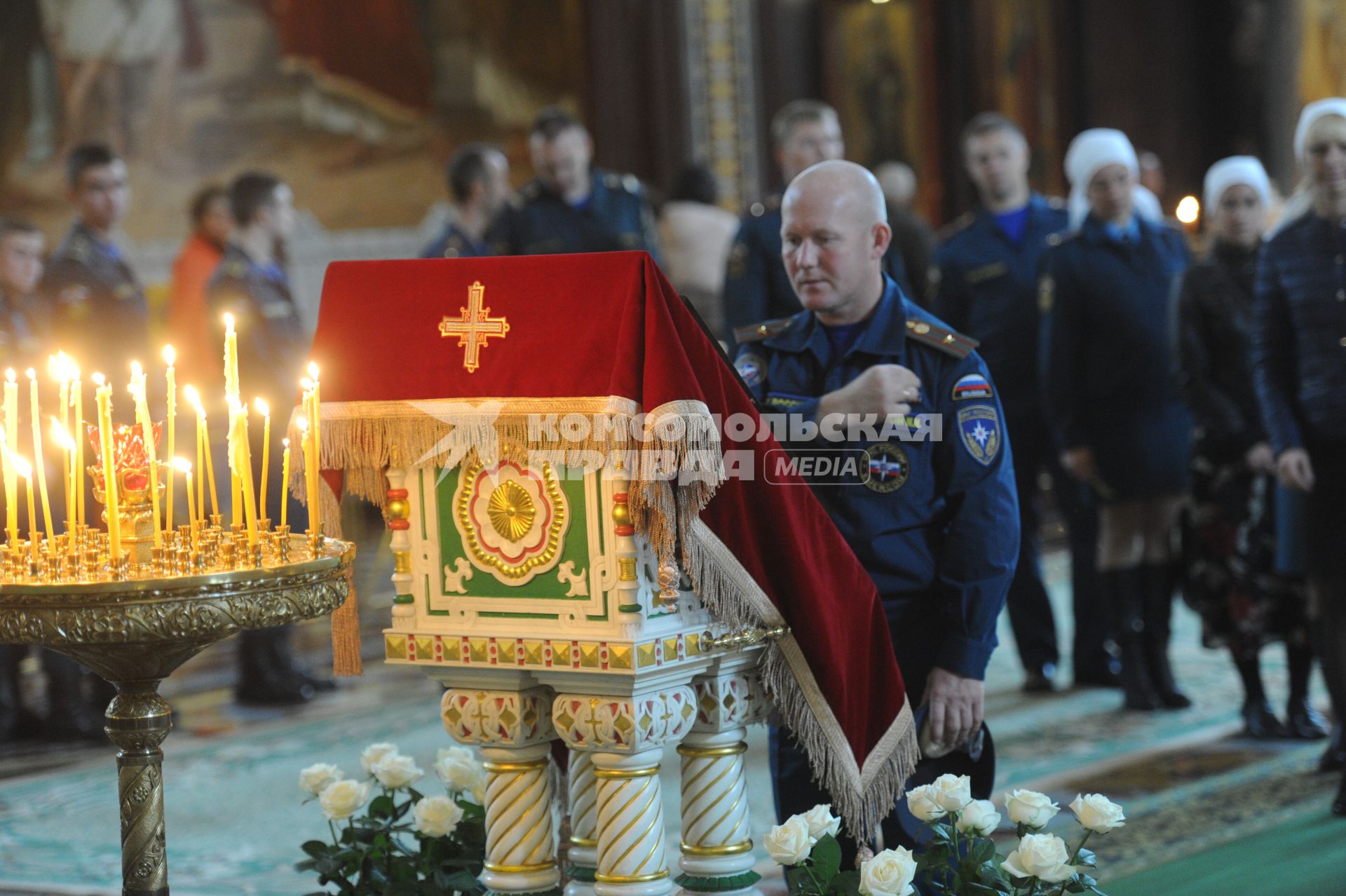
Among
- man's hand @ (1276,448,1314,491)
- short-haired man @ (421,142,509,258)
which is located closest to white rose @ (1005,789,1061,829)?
man's hand @ (1276,448,1314,491)

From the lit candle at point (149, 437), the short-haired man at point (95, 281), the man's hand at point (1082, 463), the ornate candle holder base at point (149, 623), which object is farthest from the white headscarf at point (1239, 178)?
the short-haired man at point (95, 281)

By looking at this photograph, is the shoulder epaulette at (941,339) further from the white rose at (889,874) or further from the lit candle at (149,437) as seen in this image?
the lit candle at (149,437)

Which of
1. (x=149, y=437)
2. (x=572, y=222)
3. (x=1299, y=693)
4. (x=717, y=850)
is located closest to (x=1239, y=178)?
(x=1299, y=693)

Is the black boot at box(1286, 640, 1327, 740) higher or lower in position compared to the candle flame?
lower

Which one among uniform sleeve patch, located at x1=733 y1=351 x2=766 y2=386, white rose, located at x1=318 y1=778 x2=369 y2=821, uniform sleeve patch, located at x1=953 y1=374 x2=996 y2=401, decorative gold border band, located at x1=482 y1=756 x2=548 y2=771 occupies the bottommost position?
white rose, located at x1=318 y1=778 x2=369 y2=821

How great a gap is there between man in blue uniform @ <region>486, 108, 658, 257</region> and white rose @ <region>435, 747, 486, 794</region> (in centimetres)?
273

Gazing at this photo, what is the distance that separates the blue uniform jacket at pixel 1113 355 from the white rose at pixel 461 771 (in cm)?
277

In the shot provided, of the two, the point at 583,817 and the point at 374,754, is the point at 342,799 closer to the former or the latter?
Answer: the point at 374,754

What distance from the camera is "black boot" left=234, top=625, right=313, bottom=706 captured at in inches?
227

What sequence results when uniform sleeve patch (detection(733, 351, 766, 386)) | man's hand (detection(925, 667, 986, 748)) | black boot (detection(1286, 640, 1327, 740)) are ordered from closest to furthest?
man's hand (detection(925, 667, 986, 748))
uniform sleeve patch (detection(733, 351, 766, 386))
black boot (detection(1286, 640, 1327, 740))

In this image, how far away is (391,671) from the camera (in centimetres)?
620

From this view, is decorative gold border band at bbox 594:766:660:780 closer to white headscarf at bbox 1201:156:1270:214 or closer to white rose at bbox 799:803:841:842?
white rose at bbox 799:803:841:842

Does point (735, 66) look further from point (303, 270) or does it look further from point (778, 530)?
point (778, 530)

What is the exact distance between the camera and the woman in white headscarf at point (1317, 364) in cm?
402
